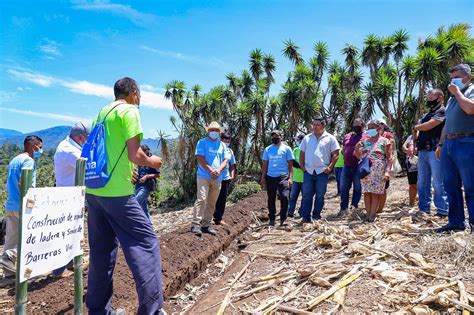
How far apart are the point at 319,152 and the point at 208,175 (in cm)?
193

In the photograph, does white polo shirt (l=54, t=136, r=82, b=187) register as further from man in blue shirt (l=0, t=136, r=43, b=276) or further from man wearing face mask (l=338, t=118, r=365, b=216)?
man wearing face mask (l=338, t=118, r=365, b=216)

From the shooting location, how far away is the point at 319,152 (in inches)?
239

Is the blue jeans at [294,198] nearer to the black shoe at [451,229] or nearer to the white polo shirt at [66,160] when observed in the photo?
the black shoe at [451,229]

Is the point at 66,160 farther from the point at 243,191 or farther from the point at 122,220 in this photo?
the point at 243,191

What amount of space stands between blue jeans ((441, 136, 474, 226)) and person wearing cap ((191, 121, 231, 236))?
3362mm

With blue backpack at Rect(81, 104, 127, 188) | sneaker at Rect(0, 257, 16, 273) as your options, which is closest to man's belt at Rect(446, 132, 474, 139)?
blue backpack at Rect(81, 104, 127, 188)

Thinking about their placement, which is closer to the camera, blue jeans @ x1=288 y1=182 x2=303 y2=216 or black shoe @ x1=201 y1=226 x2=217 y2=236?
black shoe @ x1=201 y1=226 x2=217 y2=236

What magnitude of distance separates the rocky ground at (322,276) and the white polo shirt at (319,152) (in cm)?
101

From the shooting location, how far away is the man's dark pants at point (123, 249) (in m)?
2.83

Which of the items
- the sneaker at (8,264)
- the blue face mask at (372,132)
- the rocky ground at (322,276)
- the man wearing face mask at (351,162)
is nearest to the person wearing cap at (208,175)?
the rocky ground at (322,276)

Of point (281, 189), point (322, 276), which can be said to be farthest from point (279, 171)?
point (322, 276)

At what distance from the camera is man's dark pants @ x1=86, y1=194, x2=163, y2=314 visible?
2.83 metres

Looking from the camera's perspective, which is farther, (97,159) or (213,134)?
(213,134)

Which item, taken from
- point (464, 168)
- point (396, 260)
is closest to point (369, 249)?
point (396, 260)
